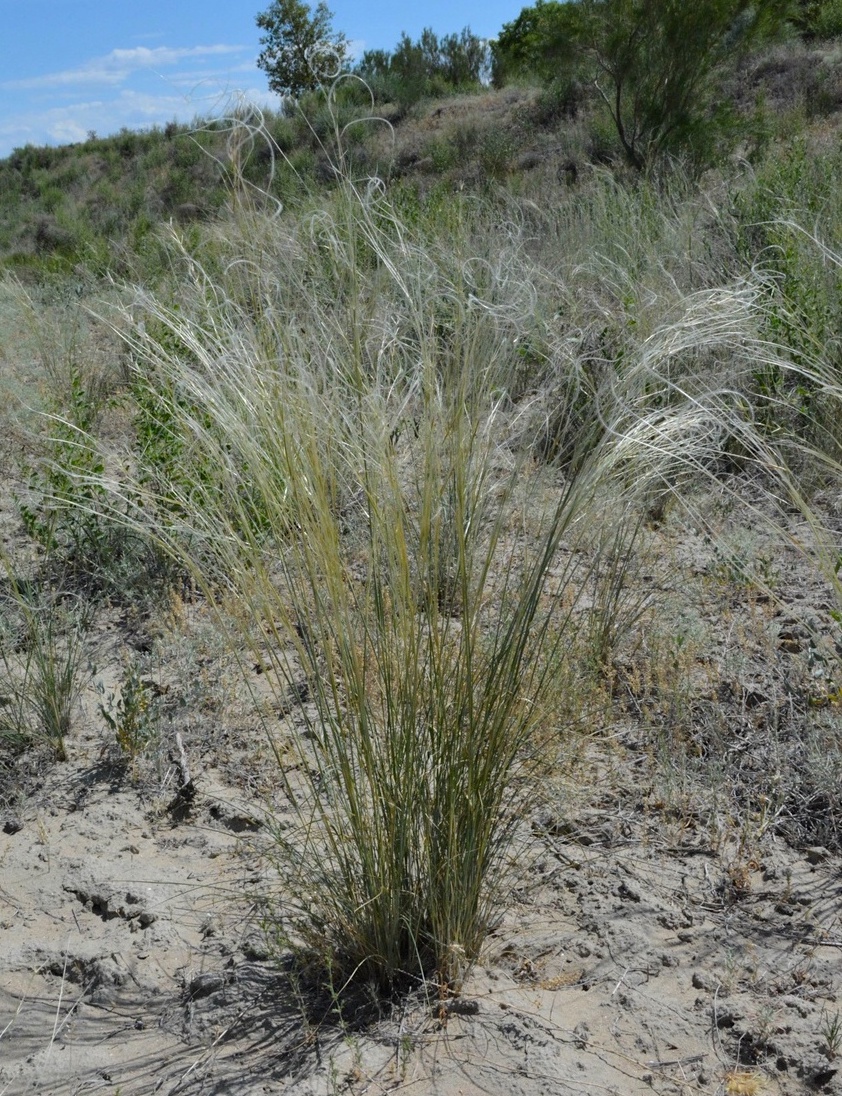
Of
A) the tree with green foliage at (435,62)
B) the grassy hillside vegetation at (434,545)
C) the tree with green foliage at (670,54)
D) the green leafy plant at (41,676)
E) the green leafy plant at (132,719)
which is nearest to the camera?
the grassy hillside vegetation at (434,545)

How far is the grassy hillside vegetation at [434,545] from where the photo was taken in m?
1.70

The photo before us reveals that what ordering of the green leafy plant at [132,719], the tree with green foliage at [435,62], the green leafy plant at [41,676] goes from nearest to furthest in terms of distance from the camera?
the green leafy plant at [132,719]
the green leafy plant at [41,676]
the tree with green foliage at [435,62]

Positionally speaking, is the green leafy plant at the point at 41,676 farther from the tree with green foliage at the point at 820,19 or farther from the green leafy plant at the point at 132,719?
the tree with green foliage at the point at 820,19

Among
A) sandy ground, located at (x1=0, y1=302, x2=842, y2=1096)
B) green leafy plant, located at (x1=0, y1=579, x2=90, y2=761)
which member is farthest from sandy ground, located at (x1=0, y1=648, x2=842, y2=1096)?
green leafy plant, located at (x1=0, y1=579, x2=90, y2=761)

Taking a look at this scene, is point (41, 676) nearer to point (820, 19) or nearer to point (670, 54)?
point (670, 54)

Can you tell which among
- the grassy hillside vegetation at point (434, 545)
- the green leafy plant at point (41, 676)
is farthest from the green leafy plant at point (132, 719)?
the green leafy plant at point (41, 676)

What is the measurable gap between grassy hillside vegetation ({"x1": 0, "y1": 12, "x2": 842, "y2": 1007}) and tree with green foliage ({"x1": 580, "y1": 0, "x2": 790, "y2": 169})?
4.23 m

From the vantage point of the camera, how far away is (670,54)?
9.77 meters

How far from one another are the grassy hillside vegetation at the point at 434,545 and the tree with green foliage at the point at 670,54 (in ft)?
13.9

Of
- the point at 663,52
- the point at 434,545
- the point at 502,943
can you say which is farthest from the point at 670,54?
the point at 502,943

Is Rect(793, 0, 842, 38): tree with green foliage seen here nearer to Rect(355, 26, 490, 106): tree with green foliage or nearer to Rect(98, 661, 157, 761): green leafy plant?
Rect(355, 26, 490, 106): tree with green foliage

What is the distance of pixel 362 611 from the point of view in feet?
5.77

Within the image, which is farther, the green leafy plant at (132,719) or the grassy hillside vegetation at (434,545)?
the green leafy plant at (132,719)

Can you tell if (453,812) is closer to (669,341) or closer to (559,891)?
(559,891)
